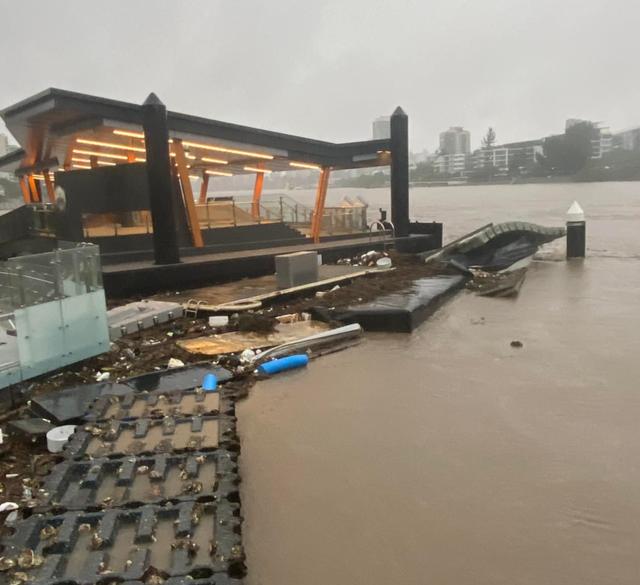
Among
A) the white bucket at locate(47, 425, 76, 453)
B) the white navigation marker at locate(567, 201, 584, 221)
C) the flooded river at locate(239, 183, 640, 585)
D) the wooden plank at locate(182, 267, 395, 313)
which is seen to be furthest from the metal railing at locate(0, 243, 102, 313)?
the white navigation marker at locate(567, 201, 584, 221)

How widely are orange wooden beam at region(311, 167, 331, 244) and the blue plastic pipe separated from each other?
13185mm

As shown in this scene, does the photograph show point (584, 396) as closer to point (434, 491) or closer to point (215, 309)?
point (434, 491)

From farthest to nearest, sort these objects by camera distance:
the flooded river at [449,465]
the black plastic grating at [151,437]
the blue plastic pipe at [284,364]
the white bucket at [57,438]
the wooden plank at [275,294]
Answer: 1. the wooden plank at [275,294]
2. the blue plastic pipe at [284,364]
3. the white bucket at [57,438]
4. the black plastic grating at [151,437]
5. the flooded river at [449,465]

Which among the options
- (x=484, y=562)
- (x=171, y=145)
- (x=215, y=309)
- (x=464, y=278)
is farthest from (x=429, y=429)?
(x=171, y=145)

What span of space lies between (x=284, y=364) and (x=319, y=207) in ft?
46.0

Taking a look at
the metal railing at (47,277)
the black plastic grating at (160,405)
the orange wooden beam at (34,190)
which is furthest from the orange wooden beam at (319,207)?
the orange wooden beam at (34,190)

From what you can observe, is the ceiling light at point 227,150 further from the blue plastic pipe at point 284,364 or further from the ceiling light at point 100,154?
the blue plastic pipe at point 284,364

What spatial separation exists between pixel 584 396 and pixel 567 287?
1042cm

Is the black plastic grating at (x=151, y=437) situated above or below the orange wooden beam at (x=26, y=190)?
below

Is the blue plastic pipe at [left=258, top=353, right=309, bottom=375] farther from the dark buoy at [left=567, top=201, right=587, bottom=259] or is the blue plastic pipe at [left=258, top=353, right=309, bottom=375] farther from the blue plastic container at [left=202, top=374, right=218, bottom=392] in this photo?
the dark buoy at [left=567, top=201, right=587, bottom=259]

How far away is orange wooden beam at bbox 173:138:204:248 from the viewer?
1755cm

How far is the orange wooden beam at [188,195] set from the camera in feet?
57.6

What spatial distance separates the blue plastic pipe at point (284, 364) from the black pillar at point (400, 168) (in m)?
14.2

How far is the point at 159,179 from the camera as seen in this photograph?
614 inches
